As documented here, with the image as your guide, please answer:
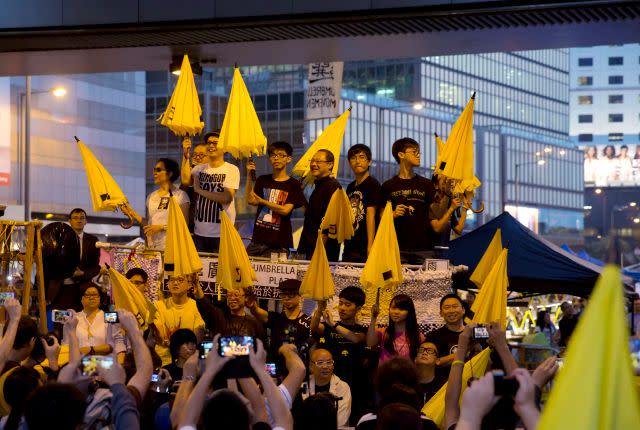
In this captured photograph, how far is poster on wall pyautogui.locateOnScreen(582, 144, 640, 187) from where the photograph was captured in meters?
129

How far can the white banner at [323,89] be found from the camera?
17844 millimetres

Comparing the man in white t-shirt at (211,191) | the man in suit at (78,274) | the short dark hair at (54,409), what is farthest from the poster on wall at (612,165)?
the short dark hair at (54,409)

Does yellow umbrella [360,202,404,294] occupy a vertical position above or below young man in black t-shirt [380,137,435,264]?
below

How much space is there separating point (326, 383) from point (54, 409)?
13.0 ft

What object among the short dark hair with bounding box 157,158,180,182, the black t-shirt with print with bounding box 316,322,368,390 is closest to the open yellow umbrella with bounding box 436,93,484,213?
the black t-shirt with print with bounding box 316,322,368,390

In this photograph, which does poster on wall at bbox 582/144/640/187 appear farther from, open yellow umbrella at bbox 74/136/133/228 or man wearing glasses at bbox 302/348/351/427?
man wearing glasses at bbox 302/348/351/427

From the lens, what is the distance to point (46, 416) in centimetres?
415

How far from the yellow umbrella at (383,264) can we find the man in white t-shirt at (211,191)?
2.06 metres

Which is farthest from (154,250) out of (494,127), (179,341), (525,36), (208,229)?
(494,127)

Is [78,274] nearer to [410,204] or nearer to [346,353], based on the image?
[410,204]

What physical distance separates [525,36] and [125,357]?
4797 millimetres

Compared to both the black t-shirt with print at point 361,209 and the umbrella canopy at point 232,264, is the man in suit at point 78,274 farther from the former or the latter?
the black t-shirt with print at point 361,209

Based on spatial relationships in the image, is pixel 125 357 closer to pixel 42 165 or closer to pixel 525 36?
pixel 525 36

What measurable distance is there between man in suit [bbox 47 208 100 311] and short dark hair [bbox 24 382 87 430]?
756 cm
